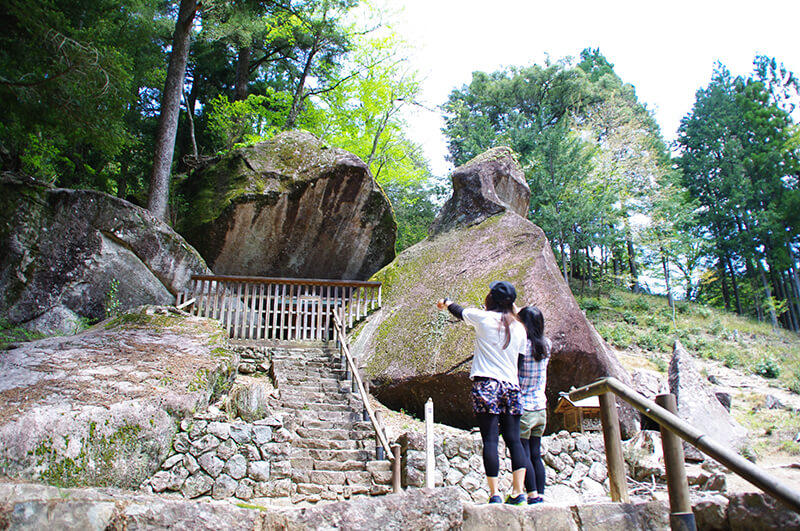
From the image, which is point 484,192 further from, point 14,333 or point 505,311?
point 14,333

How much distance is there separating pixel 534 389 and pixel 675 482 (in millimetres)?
1247

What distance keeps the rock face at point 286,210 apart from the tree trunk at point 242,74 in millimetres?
5154

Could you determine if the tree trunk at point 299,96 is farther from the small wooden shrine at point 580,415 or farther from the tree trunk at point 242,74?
the small wooden shrine at point 580,415

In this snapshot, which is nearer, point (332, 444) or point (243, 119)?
point (332, 444)

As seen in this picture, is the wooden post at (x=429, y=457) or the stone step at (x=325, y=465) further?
the stone step at (x=325, y=465)

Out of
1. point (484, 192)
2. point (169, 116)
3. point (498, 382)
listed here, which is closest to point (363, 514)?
point (498, 382)

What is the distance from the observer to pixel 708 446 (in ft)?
8.07

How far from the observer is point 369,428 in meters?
7.29

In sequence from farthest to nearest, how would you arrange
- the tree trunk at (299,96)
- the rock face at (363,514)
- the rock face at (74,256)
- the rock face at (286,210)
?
the tree trunk at (299,96)
the rock face at (286,210)
the rock face at (74,256)
the rock face at (363,514)

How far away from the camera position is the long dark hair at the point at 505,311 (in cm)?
362

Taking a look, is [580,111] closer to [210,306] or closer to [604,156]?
[604,156]

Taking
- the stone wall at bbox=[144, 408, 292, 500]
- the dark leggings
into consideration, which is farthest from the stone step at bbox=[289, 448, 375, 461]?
the dark leggings

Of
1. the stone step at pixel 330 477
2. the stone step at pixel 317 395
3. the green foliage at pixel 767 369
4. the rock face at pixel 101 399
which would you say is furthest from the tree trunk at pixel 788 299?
the rock face at pixel 101 399

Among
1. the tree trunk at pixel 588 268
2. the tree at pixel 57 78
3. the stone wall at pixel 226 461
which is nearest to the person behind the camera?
the stone wall at pixel 226 461
